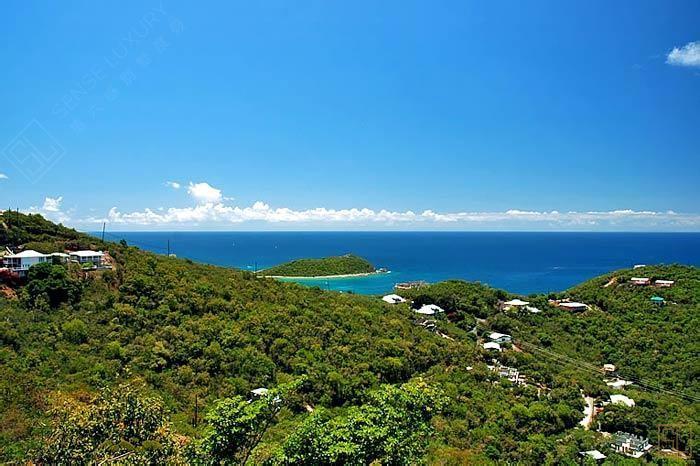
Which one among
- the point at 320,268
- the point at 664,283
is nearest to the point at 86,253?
the point at 664,283

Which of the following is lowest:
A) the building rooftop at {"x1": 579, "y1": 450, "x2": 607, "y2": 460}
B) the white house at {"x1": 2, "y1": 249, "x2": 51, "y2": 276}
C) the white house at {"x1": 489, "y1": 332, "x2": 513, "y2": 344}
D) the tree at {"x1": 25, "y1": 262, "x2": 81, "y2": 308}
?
the building rooftop at {"x1": 579, "y1": 450, "x2": 607, "y2": 460}

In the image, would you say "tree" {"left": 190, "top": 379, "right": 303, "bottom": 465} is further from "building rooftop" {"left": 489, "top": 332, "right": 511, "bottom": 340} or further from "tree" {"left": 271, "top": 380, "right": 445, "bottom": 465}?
"building rooftop" {"left": 489, "top": 332, "right": 511, "bottom": 340}

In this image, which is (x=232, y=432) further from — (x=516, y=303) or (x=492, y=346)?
(x=516, y=303)

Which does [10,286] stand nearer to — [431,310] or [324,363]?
[324,363]

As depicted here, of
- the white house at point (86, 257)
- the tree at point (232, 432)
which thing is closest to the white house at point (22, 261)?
the white house at point (86, 257)

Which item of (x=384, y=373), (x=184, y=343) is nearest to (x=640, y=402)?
(x=384, y=373)

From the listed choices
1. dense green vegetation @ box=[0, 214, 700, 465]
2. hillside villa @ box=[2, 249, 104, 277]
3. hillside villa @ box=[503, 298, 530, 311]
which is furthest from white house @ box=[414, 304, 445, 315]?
hillside villa @ box=[2, 249, 104, 277]
